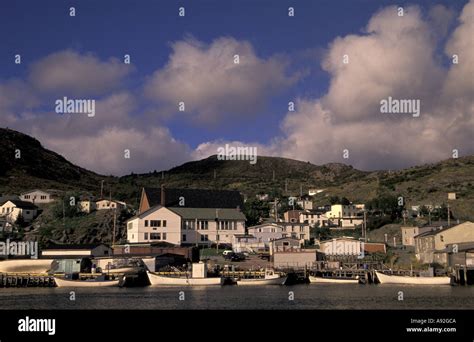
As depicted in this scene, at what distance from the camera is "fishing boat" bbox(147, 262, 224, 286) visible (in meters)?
65.1

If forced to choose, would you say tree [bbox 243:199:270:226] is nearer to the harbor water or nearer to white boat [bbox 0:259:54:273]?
white boat [bbox 0:259:54:273]

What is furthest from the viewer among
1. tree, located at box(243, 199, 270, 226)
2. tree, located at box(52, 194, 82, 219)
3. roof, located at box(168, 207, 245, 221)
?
tree, located at box(52, 194, 82, 219)

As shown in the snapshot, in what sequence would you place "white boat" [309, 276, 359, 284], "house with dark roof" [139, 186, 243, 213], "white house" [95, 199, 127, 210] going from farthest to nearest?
"white house" [95, 199, 127, 210] < "house with dark roof" [139, 186, 243, 213] < "white boat" [309, 276, 359, 284]

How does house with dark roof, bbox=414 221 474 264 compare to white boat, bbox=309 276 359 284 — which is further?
house with dark roof, bbox=414 221 474 264

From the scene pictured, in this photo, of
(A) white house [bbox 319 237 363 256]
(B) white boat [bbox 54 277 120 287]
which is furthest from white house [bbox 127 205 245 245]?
(B) white boat [bbox 54 277 120 287]

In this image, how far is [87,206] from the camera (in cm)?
11725

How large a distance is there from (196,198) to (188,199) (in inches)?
65.9

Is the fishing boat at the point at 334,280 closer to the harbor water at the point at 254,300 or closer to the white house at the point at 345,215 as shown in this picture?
the harbor water at the point at 254,300

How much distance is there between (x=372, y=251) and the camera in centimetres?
8488

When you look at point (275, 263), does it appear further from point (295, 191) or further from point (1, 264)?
point (295, 191)

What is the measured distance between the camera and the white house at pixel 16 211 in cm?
11581

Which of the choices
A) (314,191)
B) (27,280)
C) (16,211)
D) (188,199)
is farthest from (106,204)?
(314,191)

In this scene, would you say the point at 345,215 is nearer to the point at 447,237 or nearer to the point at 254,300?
the point at 447,237
